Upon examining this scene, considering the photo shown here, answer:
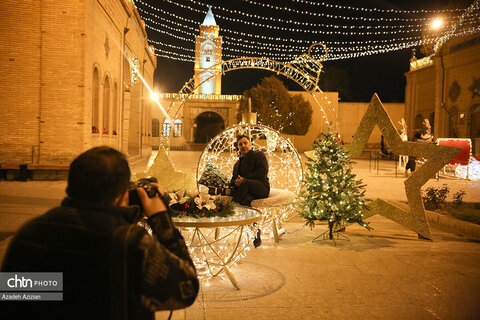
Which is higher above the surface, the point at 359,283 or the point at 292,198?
the point at 292,198

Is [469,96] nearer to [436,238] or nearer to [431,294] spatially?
[436,238]

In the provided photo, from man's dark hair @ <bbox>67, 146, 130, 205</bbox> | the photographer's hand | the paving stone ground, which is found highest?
man's dark hair @ <bbox>67, 146, 130, 205</bbox>

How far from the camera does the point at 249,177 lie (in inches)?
244

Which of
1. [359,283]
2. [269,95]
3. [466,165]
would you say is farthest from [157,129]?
[359,283]

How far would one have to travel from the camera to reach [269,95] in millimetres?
38906

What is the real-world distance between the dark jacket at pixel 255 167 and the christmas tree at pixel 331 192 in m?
0.75

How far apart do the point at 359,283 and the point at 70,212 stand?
12.2 feet

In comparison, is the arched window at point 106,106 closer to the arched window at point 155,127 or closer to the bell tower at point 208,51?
the arched window at point 155,127

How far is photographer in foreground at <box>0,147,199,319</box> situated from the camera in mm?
1390

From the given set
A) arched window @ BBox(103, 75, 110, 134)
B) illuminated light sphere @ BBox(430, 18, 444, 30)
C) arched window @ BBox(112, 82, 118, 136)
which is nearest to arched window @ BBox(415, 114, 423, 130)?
illuminated light sphere @ BBox(430, 18, 444, 30)

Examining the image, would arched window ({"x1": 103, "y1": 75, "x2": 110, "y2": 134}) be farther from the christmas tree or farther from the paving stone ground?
the christmas tree

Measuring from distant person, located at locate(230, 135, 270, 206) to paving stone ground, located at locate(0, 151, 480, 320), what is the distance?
791mm

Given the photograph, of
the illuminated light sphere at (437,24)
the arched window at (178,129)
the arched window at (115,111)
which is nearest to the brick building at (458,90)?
the illuminated light sphere at (437,24)

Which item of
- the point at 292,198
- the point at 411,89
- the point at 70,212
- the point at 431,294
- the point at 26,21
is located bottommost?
the point at 431,294
